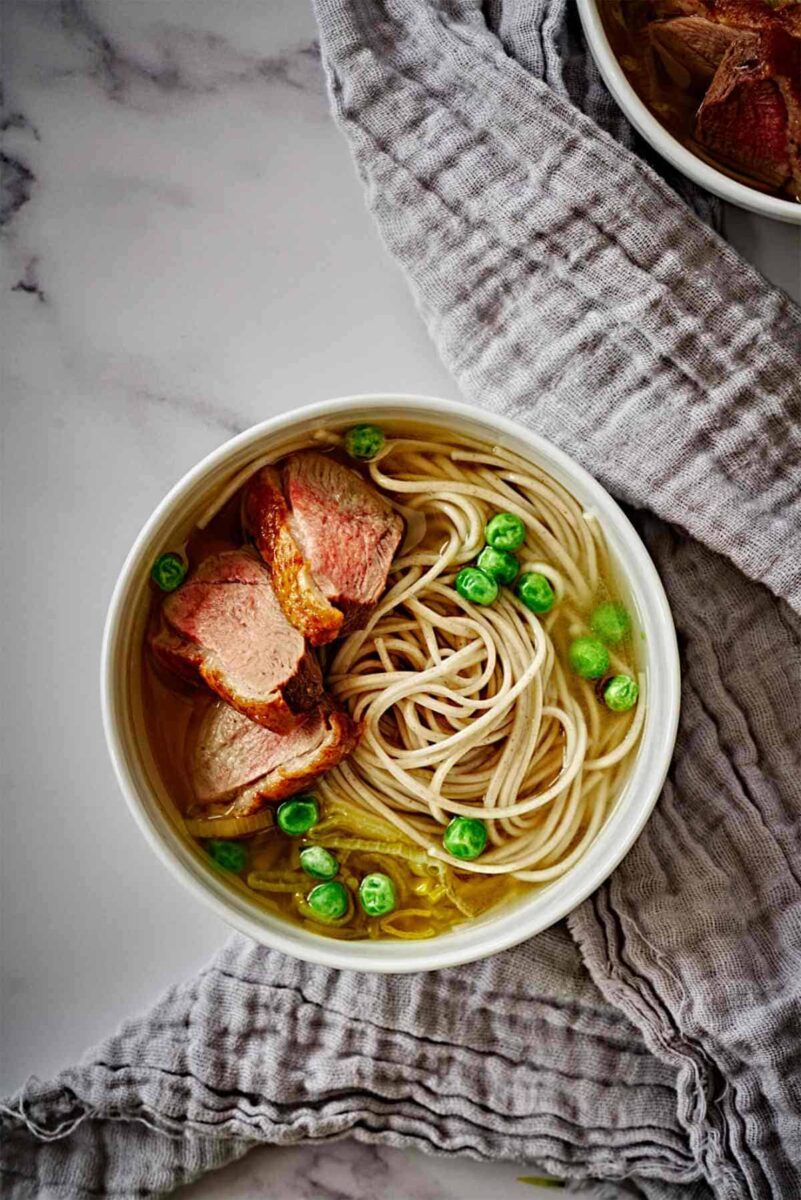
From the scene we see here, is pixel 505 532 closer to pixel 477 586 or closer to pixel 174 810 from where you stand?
pixel 477 586

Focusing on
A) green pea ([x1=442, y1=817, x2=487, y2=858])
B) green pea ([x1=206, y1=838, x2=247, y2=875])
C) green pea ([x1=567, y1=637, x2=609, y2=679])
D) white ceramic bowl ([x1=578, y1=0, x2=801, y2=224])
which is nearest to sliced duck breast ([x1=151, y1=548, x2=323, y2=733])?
green pea ([x1=206, y1=838, x2=247, y2=875])

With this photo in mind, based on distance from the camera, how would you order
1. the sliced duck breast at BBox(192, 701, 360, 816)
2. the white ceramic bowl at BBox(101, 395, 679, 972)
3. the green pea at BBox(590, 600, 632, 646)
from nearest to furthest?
1. the white ceramic bowl at BBox(101, 395, 679, 972)
2. the sliced duck breast at BBox(192, 701, 360, 816)
3. the green pea at BBox(590, 600, 632, 646)

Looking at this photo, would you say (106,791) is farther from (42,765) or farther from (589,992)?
(589,992)

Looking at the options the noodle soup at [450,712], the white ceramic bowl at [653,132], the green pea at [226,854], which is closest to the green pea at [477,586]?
the noodle soup at [450,712]

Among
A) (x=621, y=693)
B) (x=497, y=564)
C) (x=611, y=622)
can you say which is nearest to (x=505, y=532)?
(x=497, y=564)

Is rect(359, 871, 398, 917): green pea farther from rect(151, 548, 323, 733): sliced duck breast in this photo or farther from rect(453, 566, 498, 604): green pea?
rect(453, 566, 498, 604): green pea

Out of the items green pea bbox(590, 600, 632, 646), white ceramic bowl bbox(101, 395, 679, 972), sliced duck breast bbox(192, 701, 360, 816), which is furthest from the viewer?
green pea bbox(590, 600, 632, 646)
